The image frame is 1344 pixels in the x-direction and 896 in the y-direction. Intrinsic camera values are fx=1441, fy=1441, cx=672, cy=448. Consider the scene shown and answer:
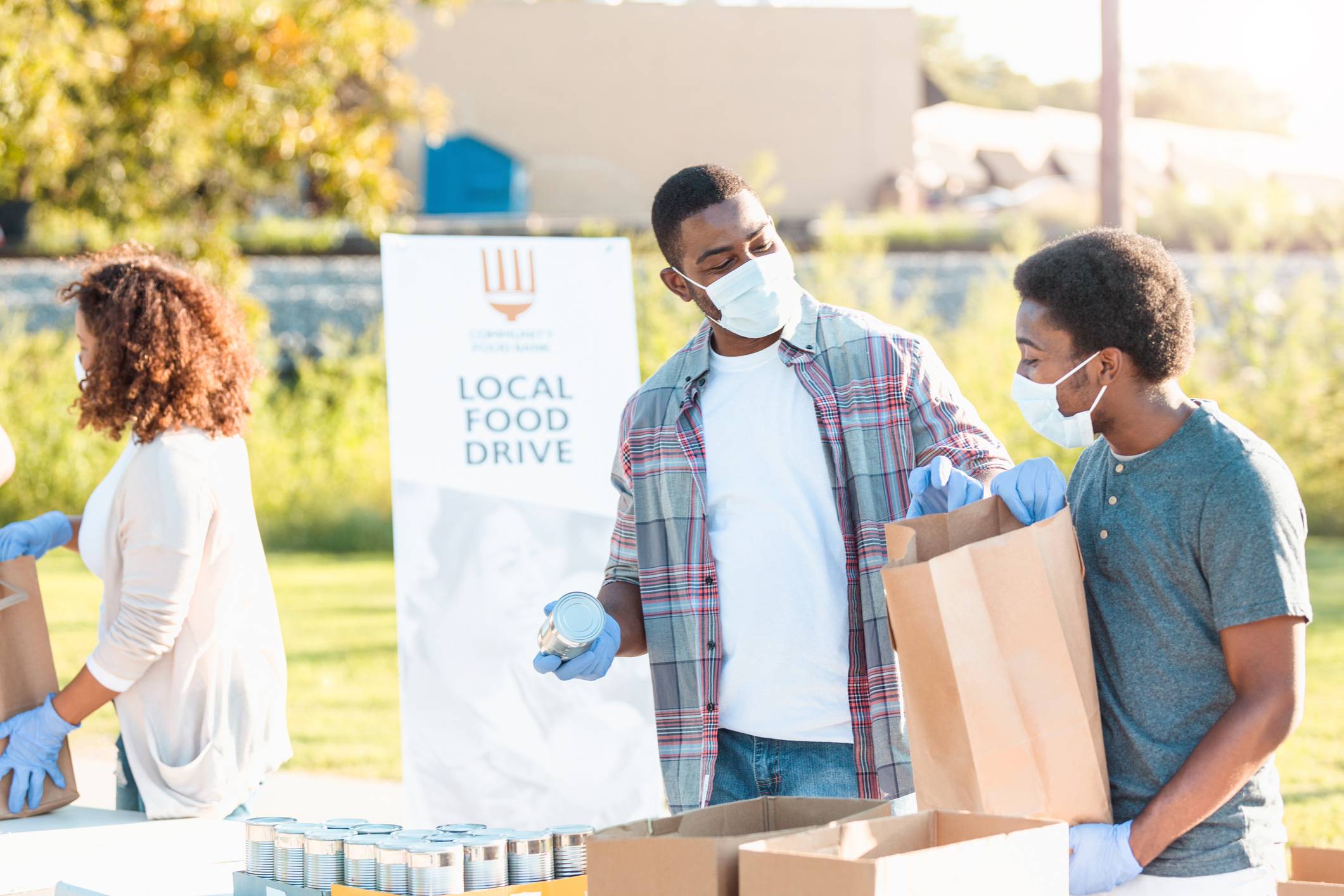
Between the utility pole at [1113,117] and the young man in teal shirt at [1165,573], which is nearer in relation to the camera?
the young man in teal shirt at [1165,573]

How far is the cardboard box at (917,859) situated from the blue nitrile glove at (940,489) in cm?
56

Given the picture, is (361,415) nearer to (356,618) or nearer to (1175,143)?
Result: (356,618)

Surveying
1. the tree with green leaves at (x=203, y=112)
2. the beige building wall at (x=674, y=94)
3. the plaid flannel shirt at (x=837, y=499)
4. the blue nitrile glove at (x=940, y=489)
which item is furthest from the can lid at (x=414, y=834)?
the beige building wall at (x=674, y=94)

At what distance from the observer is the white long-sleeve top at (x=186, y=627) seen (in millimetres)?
2961

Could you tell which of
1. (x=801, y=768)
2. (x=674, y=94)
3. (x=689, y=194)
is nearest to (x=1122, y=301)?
(x=689, y=194)

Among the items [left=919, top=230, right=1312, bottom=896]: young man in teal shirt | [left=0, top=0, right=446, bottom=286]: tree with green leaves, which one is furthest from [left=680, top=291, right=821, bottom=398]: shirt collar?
[left=0, top=0, right=446, bottom=286]: tree with green leaves

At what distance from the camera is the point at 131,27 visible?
877cm

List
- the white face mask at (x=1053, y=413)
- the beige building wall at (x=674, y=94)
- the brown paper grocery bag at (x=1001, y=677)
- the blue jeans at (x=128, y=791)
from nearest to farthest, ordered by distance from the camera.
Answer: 1. the brown paper grocery bag at (x=1001, y=677)
2. the white face mask at (x=1053, y=413)
3. the blue jeans at (x=128, y=791)
4. the beige building wall at (x=674, y=94)

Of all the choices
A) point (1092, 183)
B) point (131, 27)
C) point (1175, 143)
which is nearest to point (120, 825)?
point (131, 27)

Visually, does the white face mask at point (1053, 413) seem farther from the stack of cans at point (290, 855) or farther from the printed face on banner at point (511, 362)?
the printed face on banner at point (511, 362)

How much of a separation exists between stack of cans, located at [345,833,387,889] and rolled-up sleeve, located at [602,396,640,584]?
905 millimetres

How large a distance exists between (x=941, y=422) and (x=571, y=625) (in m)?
0.79

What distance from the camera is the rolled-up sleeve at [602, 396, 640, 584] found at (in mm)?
2891

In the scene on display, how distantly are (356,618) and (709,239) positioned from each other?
8.29 metres
